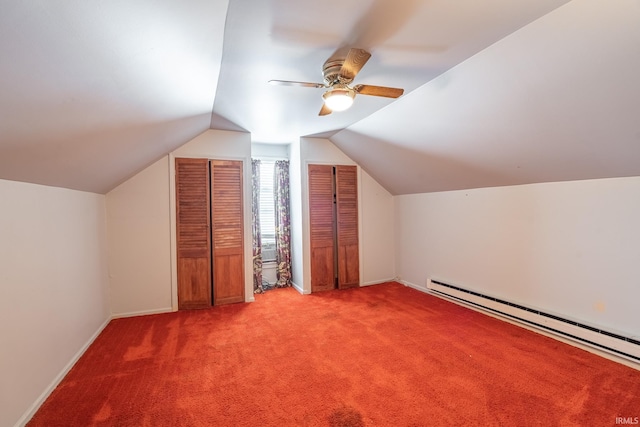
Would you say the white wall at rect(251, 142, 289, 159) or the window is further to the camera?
the window

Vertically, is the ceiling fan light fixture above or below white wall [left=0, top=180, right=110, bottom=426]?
above

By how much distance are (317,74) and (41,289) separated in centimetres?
256

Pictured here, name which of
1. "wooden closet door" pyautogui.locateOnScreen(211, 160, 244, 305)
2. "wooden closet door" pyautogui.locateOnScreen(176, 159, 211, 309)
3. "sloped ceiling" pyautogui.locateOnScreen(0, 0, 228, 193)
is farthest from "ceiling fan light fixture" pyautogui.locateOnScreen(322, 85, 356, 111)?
"wooden closet door" pyautogui.locateOnScreen(176, 159, 211, 309)

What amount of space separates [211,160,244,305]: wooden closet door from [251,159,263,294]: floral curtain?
0.51 meters

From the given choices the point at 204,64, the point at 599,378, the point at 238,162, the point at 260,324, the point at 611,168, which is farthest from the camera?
the point at 238,162

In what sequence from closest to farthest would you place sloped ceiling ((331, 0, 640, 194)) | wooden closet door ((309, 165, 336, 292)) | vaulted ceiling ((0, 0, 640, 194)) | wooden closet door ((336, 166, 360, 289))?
vaulted ceiling ((0, 0, 640, 194)), sloped ceiling ((331, 0, 640, 194)), wooden closet door ((309, 165, 336, 292)), wooden closet door ((336, 166, 360, 289))

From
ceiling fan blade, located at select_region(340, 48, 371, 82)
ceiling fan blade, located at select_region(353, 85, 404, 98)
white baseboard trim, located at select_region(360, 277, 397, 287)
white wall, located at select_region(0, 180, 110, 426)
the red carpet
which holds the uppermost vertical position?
ceiling fan blade, located at select_region(340, 48, 371, 82)

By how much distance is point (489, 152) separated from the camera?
272 cm

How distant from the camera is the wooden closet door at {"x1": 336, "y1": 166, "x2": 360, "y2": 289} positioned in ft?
14.9

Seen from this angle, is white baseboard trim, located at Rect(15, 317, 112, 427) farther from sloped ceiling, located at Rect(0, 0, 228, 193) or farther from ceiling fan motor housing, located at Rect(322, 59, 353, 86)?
ceiling fan motor housing, located at Rect(322, 59, 353, 86)

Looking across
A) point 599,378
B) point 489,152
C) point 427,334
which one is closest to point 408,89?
point 489,152

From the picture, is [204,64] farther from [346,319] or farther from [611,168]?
[611,168]

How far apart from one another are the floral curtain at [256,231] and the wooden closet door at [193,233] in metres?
0.83

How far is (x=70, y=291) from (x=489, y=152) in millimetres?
3953
